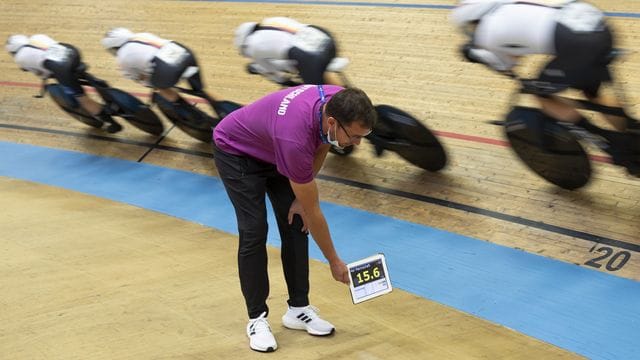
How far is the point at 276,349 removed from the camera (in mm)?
3018

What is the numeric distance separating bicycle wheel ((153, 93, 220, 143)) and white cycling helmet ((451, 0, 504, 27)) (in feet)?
7.41

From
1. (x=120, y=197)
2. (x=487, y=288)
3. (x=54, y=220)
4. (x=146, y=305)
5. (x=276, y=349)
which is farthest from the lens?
(x=120, y=197)

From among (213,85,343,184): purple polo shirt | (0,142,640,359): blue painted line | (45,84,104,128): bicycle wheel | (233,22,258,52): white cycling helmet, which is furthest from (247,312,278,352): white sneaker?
(45,84,104,128): bicycle wheel

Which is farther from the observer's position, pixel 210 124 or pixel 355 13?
pixel 355 13

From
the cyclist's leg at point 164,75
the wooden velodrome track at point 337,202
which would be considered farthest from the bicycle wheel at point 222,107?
the wooden velodrome track at point 337,202

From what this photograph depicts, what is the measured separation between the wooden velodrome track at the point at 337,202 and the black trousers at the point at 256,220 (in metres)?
0.28

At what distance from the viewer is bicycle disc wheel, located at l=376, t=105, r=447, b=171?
15.7 feet

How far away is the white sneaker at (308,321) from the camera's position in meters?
3.12

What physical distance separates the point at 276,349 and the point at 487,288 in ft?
4.05

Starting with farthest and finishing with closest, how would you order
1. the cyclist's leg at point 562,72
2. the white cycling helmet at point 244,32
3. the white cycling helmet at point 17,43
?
1. the white cycling helmet at point 17,43
2. the white cycling helmet at point 244,32
3. the cyclist's leg at point 562,72

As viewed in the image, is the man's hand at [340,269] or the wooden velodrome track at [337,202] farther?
the wooden velodrome track at [337,202]

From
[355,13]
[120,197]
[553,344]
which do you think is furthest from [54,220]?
[355,13]

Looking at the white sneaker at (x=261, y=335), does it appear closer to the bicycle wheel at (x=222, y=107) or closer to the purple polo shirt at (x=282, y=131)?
the purple polo shirt at (x=282, y=131)

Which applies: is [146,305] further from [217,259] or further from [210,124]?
[210,124]
